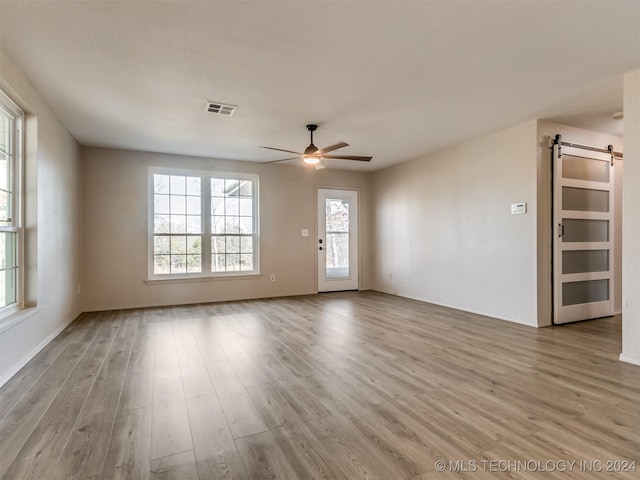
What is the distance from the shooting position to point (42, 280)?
341 cm

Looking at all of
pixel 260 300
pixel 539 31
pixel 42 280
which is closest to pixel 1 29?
pixel 42 280

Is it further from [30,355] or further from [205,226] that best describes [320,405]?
[205,226]

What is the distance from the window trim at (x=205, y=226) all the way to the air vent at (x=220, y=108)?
2.34m

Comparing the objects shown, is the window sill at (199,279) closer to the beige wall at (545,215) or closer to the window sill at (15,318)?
→ the window sill at (15,318)

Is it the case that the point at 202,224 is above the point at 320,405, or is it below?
above

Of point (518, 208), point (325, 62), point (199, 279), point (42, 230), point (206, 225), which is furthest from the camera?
point (206, 225)

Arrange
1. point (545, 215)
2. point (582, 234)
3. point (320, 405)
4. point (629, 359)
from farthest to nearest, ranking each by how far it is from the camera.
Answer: point (582, 234)
point (545, 215)
point (629, 359)
point (320, 405)

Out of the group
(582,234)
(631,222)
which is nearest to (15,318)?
(631,222)

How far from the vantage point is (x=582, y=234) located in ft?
14.7

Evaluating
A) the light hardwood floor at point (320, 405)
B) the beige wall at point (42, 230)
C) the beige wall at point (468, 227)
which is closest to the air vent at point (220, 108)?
the beige wall at point (42, 230)

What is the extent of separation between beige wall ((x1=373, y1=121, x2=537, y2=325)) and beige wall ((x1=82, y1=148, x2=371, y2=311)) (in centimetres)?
166

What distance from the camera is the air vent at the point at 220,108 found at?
363 cm

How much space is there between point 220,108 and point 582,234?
4927 mm

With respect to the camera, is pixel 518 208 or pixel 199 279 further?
pixel 199 279
